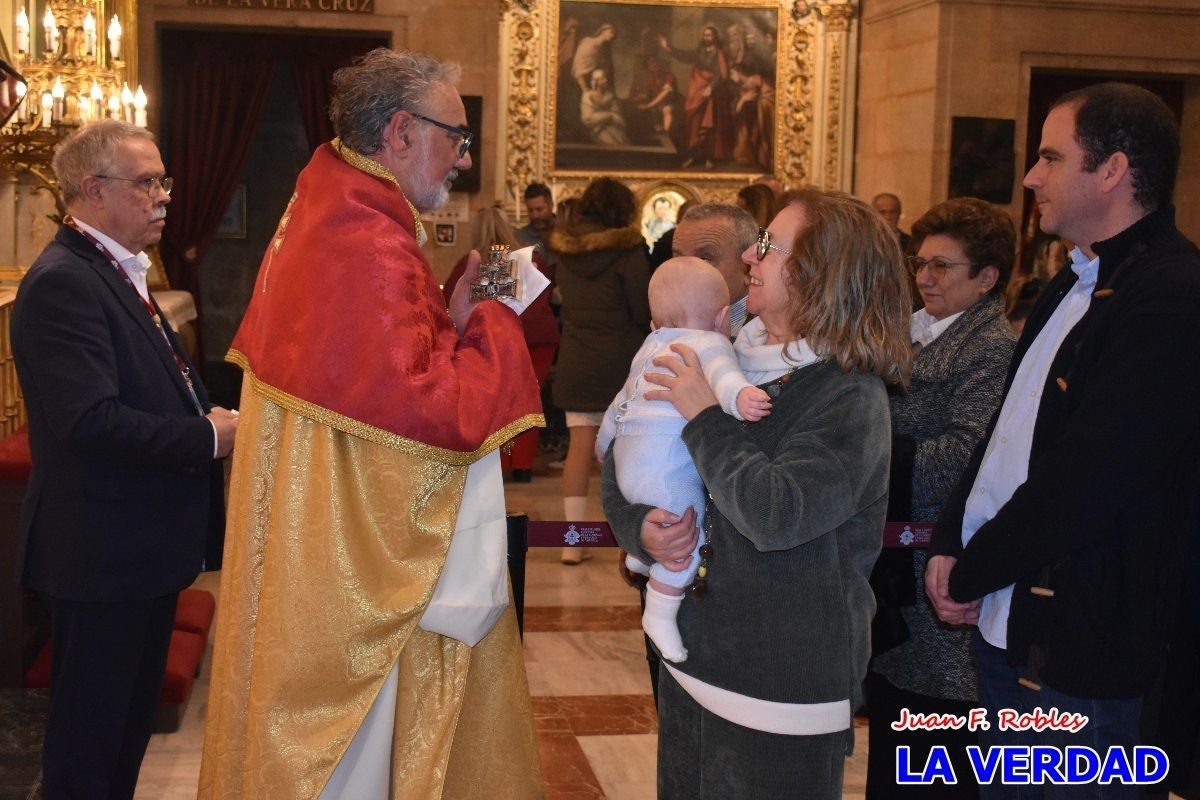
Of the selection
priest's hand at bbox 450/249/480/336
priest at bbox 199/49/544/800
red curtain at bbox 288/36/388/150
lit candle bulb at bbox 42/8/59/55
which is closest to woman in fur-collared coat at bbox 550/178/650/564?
lit candle bulb at bbox 42/8/59/55

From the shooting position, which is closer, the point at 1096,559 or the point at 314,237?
the point at 1096,559

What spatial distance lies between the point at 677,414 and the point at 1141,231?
887 millimetres

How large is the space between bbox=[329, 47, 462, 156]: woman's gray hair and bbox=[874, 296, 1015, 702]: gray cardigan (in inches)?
56.5

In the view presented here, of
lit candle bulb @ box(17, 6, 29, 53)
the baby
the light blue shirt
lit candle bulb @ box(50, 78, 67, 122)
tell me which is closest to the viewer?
the baby

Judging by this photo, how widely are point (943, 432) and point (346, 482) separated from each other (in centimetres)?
150

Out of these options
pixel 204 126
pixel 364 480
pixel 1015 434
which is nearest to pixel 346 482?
pixel 364 480

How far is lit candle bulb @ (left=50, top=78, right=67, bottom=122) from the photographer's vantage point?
22.5 ft

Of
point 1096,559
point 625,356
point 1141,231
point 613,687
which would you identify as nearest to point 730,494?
point 1096,559

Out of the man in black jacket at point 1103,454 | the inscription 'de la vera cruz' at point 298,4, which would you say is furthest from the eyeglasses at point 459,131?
the inscription 'de la vera cruz' at point 298,4

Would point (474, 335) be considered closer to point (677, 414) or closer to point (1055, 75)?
point (677, 414)

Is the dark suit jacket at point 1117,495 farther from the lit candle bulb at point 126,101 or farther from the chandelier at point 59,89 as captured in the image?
the lit candle bulb at point 126,101

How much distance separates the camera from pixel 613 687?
15.5ft

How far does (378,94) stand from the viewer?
103 inches

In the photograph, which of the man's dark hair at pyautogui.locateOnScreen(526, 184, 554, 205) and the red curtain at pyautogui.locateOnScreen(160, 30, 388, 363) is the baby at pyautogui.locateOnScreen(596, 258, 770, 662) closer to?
the man's dark hair at pyautogui.locateOnScreen(526, 184, 554, 205)
